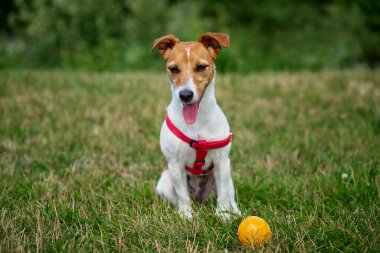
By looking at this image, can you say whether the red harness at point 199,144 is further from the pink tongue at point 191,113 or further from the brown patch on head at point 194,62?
the brown patch on head at point 194,62

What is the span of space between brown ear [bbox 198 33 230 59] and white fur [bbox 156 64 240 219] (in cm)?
36

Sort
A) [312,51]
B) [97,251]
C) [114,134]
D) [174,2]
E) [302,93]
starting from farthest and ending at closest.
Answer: [174,2] < [312,51] < [302,93] < [114,134] < [97,251]

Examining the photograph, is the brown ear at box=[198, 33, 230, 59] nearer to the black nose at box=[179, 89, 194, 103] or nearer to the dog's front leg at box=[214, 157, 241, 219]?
the black nose at box=[179, 89, 194, 103]

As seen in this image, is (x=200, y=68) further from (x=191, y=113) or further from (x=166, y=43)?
(x=166, y=43)

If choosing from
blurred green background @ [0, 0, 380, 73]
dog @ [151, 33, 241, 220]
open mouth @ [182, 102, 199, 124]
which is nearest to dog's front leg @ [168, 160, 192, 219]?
dog @ [151, 33, 241, 220]

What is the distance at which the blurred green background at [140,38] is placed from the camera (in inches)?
492

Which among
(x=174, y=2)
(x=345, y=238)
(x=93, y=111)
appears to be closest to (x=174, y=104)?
(x=345, y=238)

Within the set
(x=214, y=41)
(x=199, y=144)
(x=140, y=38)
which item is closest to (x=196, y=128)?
(x=199, y=144)

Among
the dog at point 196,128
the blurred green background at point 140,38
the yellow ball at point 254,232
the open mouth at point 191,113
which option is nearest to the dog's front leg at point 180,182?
the dog at point 196,128

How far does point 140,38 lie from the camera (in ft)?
43.6

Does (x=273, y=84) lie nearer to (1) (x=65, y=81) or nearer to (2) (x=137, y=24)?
(1) (x=65, y=81)

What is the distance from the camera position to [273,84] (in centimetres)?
873

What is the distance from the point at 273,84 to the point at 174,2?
10.3 metres

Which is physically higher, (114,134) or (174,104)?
(174,104)
